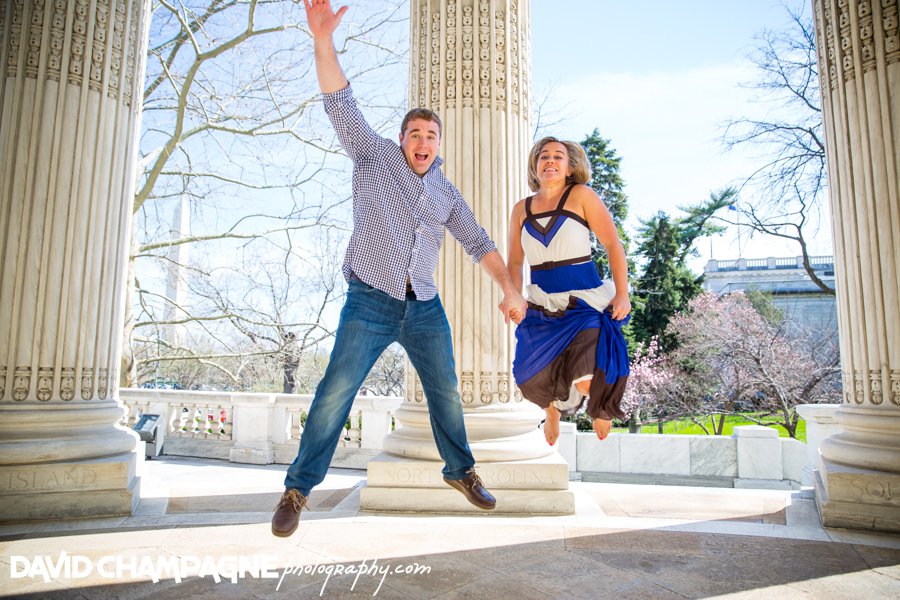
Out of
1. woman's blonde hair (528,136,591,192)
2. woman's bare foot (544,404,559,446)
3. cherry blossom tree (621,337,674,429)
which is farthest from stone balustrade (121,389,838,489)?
cherry blossom tree (621,337,674,429)

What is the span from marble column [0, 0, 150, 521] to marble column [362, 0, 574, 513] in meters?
2.42

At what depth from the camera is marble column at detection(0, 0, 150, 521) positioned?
4.68 meters

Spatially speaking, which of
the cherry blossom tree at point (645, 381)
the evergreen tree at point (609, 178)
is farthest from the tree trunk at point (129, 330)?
the evergreen tree at point (609, 178)

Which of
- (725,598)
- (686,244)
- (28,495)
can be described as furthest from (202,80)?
(686,244)

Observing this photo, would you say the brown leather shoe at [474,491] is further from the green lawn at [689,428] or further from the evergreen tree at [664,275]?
the evergreen tree at [664,275]


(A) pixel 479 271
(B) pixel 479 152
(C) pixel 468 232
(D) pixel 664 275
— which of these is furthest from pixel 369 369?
(D) pixel 664 275

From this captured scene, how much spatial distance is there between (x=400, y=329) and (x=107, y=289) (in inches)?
155

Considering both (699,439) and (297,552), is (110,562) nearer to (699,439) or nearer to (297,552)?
(297,552)

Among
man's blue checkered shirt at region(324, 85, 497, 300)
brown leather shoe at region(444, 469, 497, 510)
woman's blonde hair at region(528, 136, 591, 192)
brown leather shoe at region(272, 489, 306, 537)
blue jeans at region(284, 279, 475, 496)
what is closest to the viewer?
brown leather shoe at region(272, 489, 306, 537)

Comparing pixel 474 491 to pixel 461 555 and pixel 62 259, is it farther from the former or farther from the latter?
pixel 62 259

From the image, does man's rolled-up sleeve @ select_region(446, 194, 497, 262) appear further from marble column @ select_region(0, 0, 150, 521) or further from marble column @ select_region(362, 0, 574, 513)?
marble column @ select_region(0, 0, 150, 521)

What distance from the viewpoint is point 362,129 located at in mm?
2602

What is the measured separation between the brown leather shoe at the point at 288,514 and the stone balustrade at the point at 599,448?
6.86 meters

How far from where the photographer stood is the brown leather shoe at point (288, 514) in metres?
2.27
